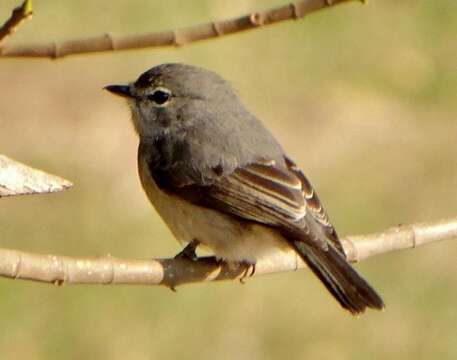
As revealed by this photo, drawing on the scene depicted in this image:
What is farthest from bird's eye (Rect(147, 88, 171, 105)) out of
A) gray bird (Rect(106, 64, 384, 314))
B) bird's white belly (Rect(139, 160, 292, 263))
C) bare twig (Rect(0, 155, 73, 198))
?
bare twig (Rect(0, 155, 73, 198))

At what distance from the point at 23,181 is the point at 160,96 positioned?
3.66 m

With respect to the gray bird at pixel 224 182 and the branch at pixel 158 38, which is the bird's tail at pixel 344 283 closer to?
the gray bird at pixel 224 182

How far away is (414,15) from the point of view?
13.7 m

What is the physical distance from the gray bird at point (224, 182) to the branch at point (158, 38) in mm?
2336

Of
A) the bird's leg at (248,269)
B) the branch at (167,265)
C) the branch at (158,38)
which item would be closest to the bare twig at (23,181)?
the branch at (158,38)

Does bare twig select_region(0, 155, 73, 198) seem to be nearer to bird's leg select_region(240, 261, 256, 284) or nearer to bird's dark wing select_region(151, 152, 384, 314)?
bird's dark wing select_region(151, 152, 384, 314)

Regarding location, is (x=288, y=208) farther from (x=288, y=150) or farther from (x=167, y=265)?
(x=288, y=150)

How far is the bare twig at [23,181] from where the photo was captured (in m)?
2.91

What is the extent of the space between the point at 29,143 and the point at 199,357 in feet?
10.2

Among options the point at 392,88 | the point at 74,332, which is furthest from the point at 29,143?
the point at 392,88

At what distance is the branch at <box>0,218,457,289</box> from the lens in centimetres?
389

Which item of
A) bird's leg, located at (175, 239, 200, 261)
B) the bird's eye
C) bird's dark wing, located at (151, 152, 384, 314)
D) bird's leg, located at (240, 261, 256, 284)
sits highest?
the bird's eye

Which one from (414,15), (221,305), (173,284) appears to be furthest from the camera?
(414,15)

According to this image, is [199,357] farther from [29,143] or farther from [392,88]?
[392,88]
